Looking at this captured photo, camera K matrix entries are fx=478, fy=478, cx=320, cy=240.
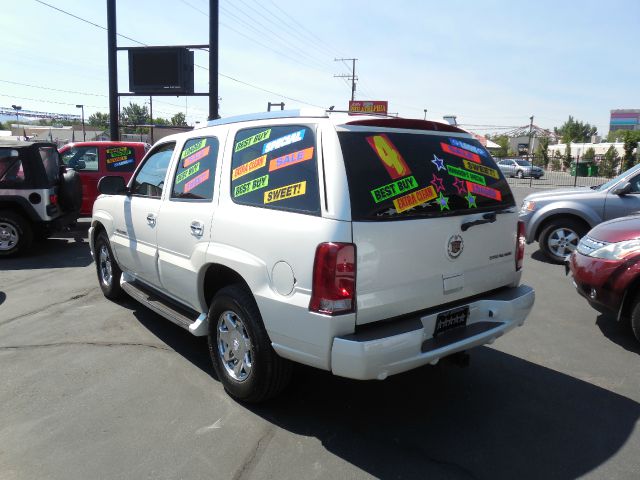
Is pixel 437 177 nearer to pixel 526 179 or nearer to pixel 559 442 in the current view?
pixel 559 442

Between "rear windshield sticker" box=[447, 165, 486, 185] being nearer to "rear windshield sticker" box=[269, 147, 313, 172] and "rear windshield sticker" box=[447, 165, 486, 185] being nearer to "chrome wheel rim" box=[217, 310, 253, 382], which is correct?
"rear windshield sticker" box=[269, 147, 313, 172]

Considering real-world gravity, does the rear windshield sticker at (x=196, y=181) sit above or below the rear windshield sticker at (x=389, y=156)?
below

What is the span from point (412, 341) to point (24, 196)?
7596 mm

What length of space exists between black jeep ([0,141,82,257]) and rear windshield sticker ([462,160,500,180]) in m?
7.27

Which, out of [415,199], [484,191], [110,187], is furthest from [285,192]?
[110,187]

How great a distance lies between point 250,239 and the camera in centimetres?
300

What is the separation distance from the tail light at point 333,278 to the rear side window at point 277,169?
0.86ft

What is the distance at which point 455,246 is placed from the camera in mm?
3027

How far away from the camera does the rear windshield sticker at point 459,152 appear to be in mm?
3266

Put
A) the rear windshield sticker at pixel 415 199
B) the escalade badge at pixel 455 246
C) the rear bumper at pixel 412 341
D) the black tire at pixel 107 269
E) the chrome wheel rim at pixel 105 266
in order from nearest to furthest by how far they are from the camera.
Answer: the rear bumper at pixel 412 341 < the rear windshield sticker at pixel 415 199 < the escalade badge at pixel 455 246 < the black tire at pixel 107 269 < the chrome wheel rim at pixel 105 266

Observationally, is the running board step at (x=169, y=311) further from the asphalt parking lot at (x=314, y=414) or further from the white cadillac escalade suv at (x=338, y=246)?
the asphalt parking lot at (x=314, y=414)

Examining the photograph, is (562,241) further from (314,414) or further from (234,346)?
(234,346)

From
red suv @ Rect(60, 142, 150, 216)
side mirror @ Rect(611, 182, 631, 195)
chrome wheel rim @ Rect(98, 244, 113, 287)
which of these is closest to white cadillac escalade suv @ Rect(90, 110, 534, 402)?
chrome wheel rim @ Rect(98, 244, 113, 287)

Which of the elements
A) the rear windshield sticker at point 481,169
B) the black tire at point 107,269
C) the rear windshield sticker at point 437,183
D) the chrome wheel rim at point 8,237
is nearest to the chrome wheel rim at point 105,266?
the black tire at point 107,269
